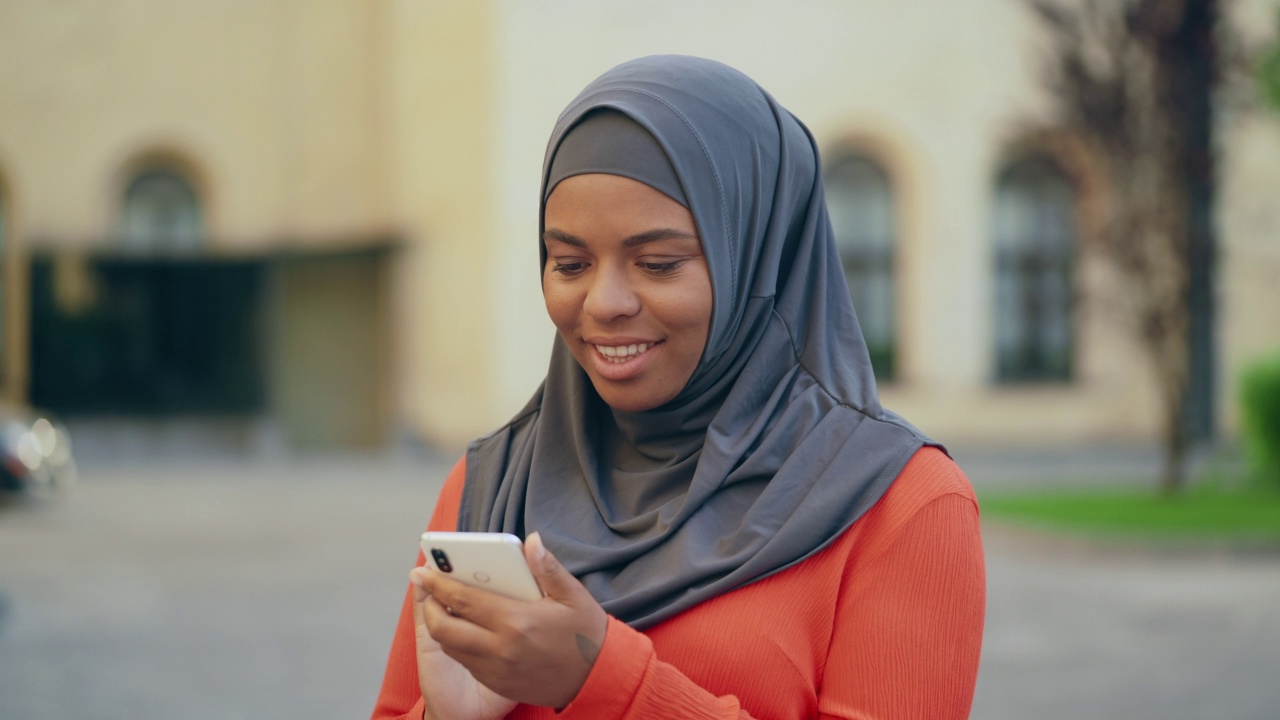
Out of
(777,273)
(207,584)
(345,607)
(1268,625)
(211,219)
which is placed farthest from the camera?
(211,219)

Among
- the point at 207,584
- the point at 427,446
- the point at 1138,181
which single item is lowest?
the point at 427,446

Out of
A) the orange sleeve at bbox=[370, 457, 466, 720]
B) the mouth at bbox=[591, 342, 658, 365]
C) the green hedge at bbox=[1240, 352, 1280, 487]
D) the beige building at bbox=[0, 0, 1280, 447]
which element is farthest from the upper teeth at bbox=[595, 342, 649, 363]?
the beige building at bbox=[0, 0, 1280, 447]

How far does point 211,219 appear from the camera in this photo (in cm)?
2052

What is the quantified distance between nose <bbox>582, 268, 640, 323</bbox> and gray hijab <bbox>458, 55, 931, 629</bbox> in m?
0.11

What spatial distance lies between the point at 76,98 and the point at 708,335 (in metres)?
20.3

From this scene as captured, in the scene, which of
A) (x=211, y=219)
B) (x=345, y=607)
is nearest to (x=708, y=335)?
(x=345, y=607)

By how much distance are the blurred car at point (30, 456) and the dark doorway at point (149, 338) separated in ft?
21.8

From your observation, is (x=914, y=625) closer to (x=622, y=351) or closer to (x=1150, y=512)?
(x=622, y=351)

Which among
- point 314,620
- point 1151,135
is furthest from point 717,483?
point 1151,135

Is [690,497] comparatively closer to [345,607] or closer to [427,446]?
[345,607]

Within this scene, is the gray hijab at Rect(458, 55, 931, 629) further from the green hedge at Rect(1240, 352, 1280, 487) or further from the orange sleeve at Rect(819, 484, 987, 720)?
the green hedge at Rect(1240, 352, 1280, 487)

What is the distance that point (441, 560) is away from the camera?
1.57 metres

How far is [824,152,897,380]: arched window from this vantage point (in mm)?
19500

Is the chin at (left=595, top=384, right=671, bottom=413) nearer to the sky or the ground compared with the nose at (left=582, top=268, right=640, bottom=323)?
nearer to the ground
